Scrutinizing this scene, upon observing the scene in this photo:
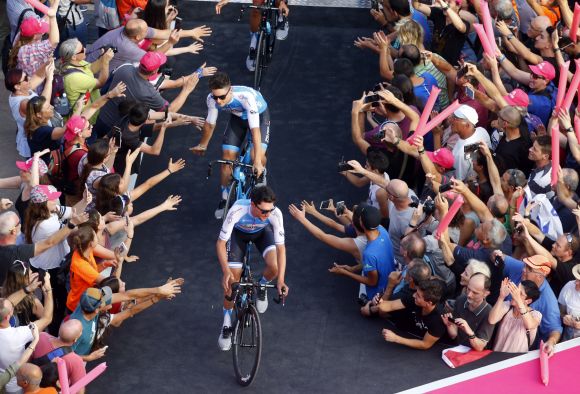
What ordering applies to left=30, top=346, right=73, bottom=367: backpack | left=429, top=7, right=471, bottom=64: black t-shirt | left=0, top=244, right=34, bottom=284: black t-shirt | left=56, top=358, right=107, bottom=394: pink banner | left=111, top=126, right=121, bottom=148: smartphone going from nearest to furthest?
left=56, top=358, right=107, bottom=394: pink banner
left=30, top=346, right=73, bottom=367: backpack
left=0, top=244, right=34, bottom=284: black t-shirt
left=111, top=126, right=121, bottom=148: smartphone
left=429, top=7, right=471, bottom=64: black t-shirt

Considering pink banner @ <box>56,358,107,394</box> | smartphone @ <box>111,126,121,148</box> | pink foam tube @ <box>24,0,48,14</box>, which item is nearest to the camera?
pink banner @ <box>56,358,107,394</box>

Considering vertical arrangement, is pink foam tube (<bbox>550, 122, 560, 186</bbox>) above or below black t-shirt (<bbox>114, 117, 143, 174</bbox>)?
above

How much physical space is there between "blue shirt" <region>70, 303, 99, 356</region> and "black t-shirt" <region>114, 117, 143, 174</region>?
104 inches

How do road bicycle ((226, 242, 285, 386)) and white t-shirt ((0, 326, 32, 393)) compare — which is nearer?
white t-shirt ((0, 326, 32, 393))

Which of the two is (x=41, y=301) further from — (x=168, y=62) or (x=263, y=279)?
(x=168, y=62)

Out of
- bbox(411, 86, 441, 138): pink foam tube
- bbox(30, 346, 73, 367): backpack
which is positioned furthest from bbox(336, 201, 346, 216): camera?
bbox(30, 346, 73, 367): backpack

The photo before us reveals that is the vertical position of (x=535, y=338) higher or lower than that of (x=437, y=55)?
lower

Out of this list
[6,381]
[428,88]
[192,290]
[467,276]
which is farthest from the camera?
[428,88]

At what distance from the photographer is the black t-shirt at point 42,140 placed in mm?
13602

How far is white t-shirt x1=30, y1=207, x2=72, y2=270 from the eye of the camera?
12.2 meters

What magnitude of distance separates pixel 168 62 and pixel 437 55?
377cm

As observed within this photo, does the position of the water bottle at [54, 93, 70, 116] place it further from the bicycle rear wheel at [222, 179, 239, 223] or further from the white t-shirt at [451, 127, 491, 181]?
the white t-shirt at [451, 127, 491, 181]

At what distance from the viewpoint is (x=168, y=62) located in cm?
1631

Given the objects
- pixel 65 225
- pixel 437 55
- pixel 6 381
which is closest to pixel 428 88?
pixel 437 55
